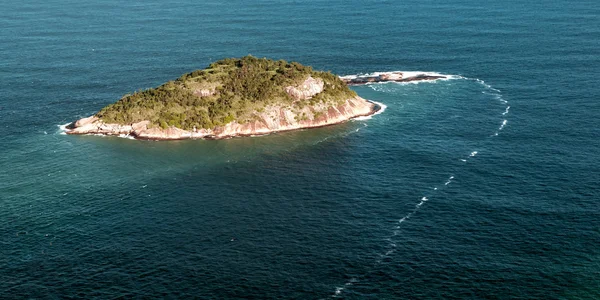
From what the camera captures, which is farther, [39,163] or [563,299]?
[39,163]

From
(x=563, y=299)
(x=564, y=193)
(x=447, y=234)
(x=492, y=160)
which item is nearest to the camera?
→ (x=563, y=299)

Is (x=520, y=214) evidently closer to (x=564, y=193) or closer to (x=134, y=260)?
(x=564, y=193)

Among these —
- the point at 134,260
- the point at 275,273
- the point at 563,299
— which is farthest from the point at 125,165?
the point at 563,299

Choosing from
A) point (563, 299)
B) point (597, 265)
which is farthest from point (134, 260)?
point (597, 265)

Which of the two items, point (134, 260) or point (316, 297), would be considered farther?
point (134, 260)

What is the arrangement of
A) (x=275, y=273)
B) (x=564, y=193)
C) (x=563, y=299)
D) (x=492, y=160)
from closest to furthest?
(x=563, y=299) → (x=275, y=273) → (x=564, y=193) → (x=492, y=160)

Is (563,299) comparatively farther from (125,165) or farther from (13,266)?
(125,165)

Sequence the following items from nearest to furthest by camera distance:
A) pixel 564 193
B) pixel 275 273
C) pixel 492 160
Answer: pixel 275 273
pixel 564 193
pixel 492 160

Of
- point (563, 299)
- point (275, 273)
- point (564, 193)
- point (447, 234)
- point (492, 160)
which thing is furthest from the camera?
point (492, 160)

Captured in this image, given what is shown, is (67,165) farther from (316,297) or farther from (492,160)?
(492,160)
